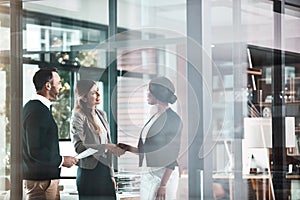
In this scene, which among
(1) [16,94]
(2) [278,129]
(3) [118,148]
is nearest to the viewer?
(2) [278,129]

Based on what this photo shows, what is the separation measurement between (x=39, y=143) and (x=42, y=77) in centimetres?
22

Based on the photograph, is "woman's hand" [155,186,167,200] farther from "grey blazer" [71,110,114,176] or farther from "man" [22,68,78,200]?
"man" [22,68,78,200]

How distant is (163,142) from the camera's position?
209 centimetres

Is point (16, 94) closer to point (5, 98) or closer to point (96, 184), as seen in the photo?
point (5, 98)

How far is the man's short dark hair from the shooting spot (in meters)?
2.29

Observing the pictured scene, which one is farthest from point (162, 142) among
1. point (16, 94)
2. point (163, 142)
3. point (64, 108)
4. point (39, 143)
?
point (16, 94)

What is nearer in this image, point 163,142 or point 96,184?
point 163,142

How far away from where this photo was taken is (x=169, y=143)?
2.08 m

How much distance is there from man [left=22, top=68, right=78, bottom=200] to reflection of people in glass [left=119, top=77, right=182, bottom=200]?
26cm

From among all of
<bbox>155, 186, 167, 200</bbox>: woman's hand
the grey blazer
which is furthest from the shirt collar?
<bbox>155, 186, 167, 200</bbox>: woman's hand

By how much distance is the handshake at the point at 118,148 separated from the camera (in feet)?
7.03

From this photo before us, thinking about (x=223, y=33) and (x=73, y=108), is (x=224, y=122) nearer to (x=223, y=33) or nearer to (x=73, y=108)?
(x=223, y=33)

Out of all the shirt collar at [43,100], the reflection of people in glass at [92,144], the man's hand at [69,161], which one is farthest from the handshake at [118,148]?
the shirt collar at [43,100]

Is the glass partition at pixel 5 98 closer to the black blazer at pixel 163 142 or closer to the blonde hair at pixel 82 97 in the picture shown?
the blonde hair at pixel 82 97
